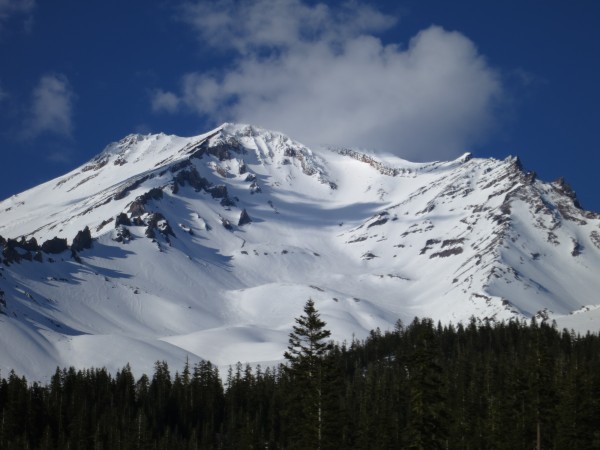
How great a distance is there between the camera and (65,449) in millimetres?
95062

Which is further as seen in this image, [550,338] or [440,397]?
[550,338]

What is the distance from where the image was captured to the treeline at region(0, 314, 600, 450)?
42.2 metres

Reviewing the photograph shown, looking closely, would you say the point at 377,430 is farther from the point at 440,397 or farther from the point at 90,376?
the point at 90,376

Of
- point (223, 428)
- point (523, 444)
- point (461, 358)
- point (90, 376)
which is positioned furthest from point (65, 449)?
point (461, 358)

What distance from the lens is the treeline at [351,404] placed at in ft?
138

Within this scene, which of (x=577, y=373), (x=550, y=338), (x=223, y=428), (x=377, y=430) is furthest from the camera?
(x=550, y=338)

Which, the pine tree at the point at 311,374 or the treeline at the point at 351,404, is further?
the treeline at the point at 351,404

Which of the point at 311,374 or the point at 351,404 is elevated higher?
the point at 351,404

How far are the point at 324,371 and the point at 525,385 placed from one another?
2686 cm

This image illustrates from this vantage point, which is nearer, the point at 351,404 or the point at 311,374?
the point at 311,374

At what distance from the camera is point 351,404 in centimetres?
12462

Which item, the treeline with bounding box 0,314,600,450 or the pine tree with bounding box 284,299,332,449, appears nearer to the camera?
the pine tree with bounding box 284,299,332,449

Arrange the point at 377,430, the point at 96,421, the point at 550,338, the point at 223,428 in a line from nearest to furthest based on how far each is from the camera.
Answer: the point at 377,430, the point at 96,421, the point at 223,428, the point at 550,338

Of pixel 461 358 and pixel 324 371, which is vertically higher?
pixel 461 358
